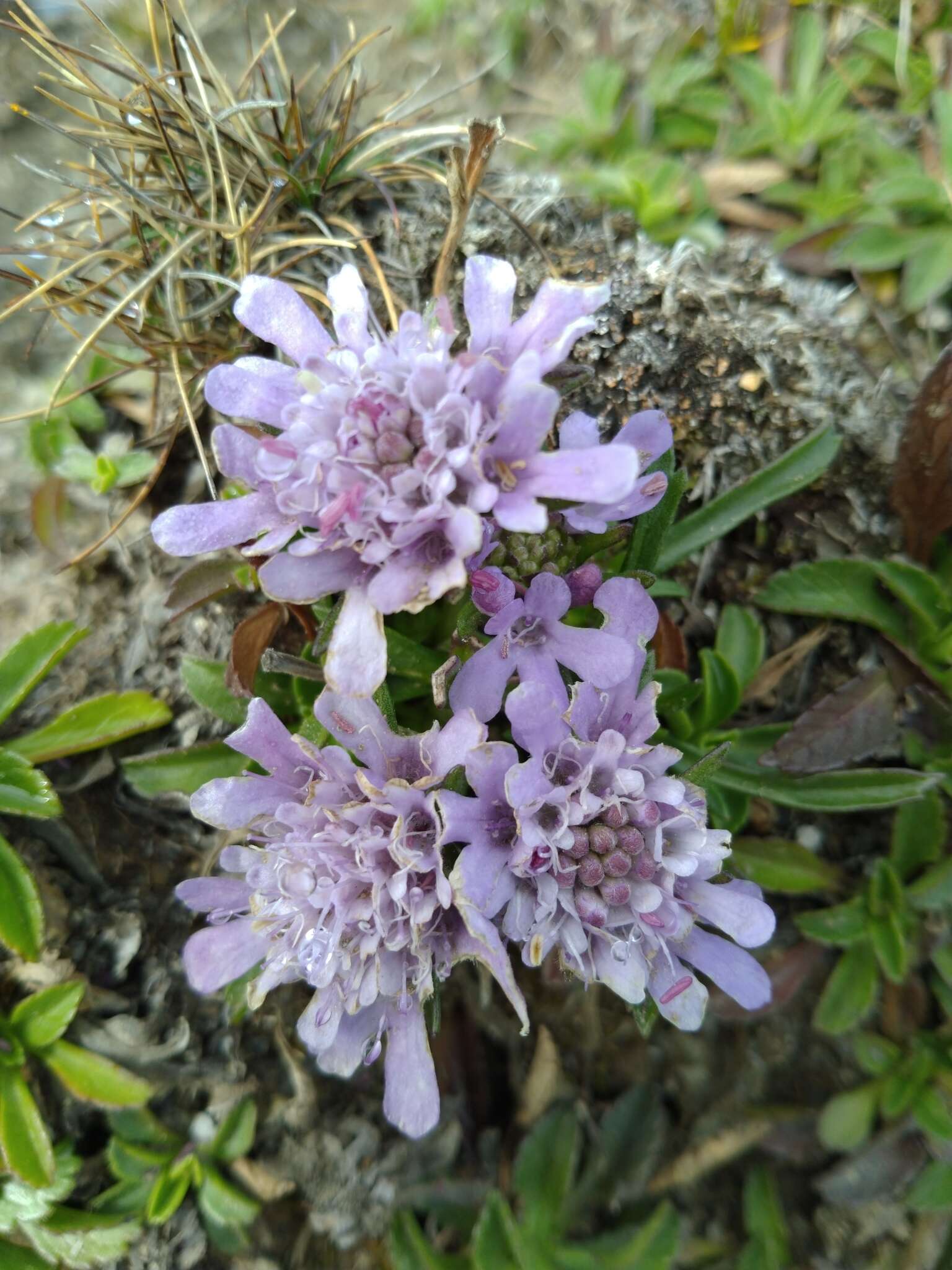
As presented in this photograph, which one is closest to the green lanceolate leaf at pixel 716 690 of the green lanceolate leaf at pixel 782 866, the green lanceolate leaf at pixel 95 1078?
the green lanceolate leaf at pixel 782 866

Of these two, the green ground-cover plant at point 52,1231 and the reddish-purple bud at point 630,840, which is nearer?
the reddish-purple bud at point 630,840

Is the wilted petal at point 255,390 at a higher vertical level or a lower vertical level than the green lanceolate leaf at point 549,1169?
higher

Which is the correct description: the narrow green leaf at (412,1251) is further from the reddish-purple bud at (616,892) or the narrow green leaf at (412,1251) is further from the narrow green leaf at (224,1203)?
the reddish-purple bud at (616,892)

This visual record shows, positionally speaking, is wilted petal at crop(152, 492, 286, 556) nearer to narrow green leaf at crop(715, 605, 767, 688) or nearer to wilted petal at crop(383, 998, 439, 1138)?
wilted petal at crop(383, 998, 439, 1138)

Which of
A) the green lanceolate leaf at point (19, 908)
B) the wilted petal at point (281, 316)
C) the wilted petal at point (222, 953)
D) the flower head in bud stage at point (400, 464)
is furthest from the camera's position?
the green lanceolate leaf at point (19, 908)

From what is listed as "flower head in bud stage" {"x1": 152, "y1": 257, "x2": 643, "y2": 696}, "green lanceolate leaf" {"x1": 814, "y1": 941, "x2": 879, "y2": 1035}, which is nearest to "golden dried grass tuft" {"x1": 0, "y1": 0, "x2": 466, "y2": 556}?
"flower head in bud stage" {"x1": 152, "y1": 257, "x2": 643, "y2": 696}

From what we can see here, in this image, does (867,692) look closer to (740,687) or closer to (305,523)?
(740,687)
